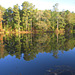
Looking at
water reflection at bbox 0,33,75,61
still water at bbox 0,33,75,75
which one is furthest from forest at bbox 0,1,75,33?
still water at bbox 0,33,75,75

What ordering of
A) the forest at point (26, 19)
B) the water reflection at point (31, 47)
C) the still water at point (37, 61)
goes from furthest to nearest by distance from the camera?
the forest at point (26, 19) → the water reflection at point (31, 47) → the still water at point (37, 61)


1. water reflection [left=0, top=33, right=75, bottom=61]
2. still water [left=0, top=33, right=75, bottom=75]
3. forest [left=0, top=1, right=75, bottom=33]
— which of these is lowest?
still water [left=0, top=33, right=75, bottom=75]

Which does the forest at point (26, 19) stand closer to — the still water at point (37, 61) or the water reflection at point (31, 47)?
the water reflection at point (31, 47)

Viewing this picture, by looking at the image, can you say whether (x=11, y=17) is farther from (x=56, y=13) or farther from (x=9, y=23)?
(x=56, y=13)

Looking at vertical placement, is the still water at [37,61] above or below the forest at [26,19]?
below

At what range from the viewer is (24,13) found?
57312 mm

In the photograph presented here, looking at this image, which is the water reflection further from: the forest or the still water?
the forest

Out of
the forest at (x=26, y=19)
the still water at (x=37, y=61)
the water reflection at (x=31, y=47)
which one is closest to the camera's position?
the still water at (x=37, y=61)

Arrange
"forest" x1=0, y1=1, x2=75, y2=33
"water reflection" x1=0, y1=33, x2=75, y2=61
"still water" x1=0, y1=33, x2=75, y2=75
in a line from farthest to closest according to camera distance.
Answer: "forest" x1=0, y1=1, x2=75, y2=33 → "water reflection" x1=0, y1=33, x2=75, y2=61 → "still water" x1=0, y1=33, x2=75, y2=75

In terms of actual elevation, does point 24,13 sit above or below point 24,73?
above

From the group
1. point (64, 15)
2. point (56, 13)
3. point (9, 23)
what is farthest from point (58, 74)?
point (64, 15)

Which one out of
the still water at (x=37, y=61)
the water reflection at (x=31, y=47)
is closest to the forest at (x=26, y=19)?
the water reflection at (x=31, y=47)

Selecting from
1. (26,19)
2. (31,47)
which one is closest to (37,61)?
(31,47)

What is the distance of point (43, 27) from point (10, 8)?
23.2 meters
